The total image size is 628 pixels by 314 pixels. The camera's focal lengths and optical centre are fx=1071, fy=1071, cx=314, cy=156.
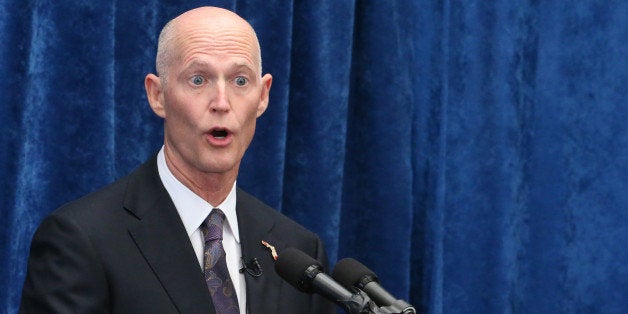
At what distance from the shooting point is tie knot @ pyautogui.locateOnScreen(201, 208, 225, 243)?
6.83ft

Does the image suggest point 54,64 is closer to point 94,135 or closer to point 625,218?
point 94,135

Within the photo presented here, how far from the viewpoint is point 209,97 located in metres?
2.05

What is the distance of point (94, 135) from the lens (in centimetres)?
268

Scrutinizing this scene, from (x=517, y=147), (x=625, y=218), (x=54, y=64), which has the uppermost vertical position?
(x=54, y=64)

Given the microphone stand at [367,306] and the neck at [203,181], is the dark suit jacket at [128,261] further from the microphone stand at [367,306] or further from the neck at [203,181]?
the microphone stand at [367,306]

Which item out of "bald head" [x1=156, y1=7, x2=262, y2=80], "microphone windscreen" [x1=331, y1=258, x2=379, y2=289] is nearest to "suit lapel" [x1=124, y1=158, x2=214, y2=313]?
"bald head" [x1=156, y1=7, x2=262, y2=80]

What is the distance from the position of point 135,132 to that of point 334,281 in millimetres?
1291

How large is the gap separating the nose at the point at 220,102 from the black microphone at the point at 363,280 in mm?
465

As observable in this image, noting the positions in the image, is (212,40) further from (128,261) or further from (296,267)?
(296,267)

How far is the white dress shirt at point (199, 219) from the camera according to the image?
2084mm

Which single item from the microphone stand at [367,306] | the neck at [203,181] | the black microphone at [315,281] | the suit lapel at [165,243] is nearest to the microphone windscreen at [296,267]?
the black microphone at [315,281]

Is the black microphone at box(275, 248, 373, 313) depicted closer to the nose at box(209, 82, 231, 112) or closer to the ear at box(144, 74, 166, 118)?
the nose at box(209, 82, 231, 112)

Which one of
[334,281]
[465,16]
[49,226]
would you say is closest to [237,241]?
[49,226]

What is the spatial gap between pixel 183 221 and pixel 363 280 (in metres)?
0.55
